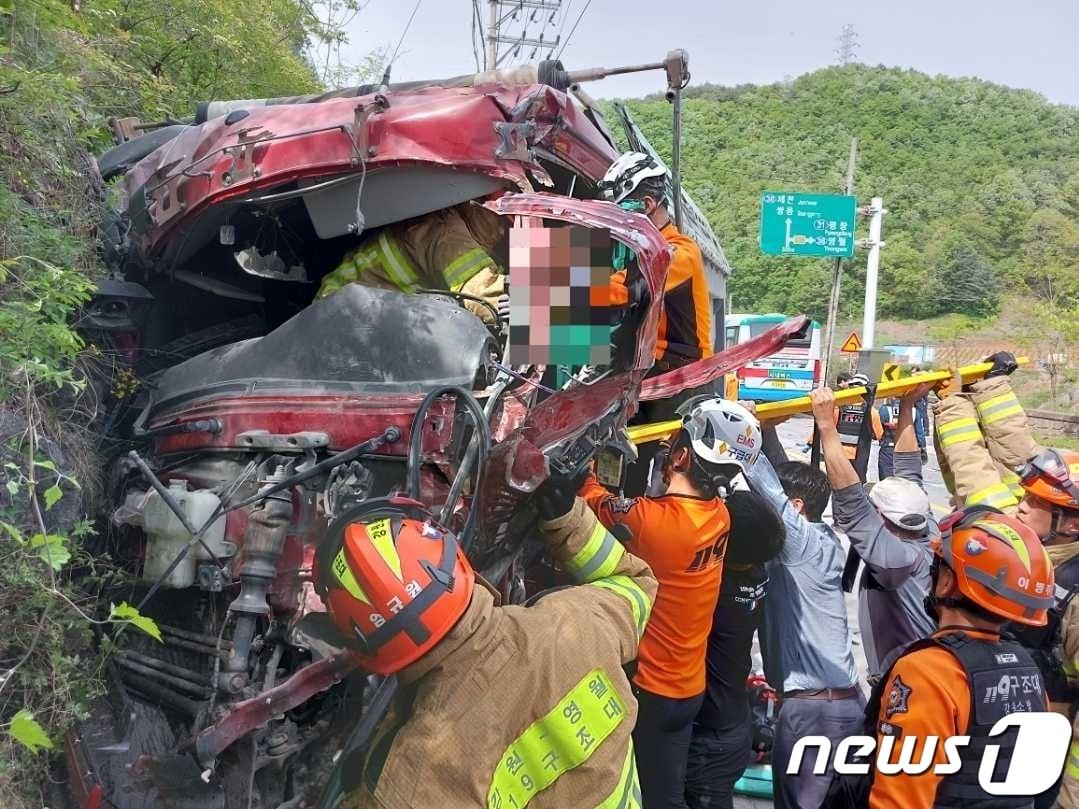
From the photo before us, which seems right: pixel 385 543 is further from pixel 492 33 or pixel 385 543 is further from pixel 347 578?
pixel 492 33

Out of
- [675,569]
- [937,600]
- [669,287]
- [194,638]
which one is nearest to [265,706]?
[194,638]

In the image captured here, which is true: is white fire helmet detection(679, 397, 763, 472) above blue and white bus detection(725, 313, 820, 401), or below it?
above

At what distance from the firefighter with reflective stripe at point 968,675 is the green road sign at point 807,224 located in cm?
2166

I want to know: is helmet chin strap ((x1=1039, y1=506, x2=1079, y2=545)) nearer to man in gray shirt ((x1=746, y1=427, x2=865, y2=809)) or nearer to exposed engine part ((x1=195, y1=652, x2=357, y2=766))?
man in gray shirt ((x1=746, y1=427, x2=865, y2=809))

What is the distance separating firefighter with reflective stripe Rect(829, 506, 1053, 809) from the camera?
212cm

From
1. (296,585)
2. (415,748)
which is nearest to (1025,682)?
(415,748)

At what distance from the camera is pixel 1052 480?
316cm

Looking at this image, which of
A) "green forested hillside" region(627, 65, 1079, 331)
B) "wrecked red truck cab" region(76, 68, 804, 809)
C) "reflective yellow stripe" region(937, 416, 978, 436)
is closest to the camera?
"wrecked red truck cab" region(76, 68, 804, 809)

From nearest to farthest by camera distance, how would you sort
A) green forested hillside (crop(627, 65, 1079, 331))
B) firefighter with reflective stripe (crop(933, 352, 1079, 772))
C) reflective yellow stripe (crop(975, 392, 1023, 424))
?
firefighter with reflective stripe (crop(933, 352, 1079, 772))
reflective yellow stripe (crop(975, 392, 1023, 424))
green forested hillside (crop(627, 65, 1079, 331))

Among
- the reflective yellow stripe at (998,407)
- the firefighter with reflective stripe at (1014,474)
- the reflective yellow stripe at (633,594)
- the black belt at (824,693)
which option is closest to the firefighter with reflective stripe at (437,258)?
the reflective yellow stripe at (633,594)

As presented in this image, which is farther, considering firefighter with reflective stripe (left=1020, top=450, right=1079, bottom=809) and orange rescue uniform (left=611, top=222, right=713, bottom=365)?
orange rescue uniform (left=611, top=222, right=713, bottom=365)

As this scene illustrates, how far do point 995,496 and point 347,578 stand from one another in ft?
10.5

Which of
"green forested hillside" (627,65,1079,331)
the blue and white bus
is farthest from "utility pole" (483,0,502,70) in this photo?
"green forested hillside" (627,65,1079,331)

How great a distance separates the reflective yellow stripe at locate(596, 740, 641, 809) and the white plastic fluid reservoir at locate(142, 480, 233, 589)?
124cm
